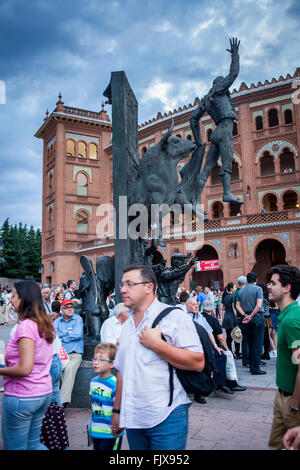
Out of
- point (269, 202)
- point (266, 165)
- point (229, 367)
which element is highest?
point (266, 165)

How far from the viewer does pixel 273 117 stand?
31078mm

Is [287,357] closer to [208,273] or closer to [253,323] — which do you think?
[253,323]

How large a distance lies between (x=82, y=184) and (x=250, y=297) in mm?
35203

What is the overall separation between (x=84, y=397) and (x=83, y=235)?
1403 inches

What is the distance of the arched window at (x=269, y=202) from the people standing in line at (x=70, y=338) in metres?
28.0

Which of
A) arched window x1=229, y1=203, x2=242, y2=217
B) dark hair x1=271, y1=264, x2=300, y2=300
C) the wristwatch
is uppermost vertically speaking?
arched window x1=229, y1=203, x2=242, y2=217

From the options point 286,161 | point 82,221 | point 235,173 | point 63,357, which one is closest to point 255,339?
point 63,357

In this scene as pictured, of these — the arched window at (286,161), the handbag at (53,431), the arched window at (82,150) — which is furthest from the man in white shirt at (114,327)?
the arched window at (82,150)

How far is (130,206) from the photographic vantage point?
6.68m

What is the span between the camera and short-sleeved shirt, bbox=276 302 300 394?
2.47 meters

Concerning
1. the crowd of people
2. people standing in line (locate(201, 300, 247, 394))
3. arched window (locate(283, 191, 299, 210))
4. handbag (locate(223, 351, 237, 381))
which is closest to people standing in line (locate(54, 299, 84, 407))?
the crowd of people

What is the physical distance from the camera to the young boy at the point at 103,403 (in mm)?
2875

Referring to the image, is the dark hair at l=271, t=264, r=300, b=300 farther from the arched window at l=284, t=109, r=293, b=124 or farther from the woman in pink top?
the arched window at l=284, t=109, r=293, b=124
